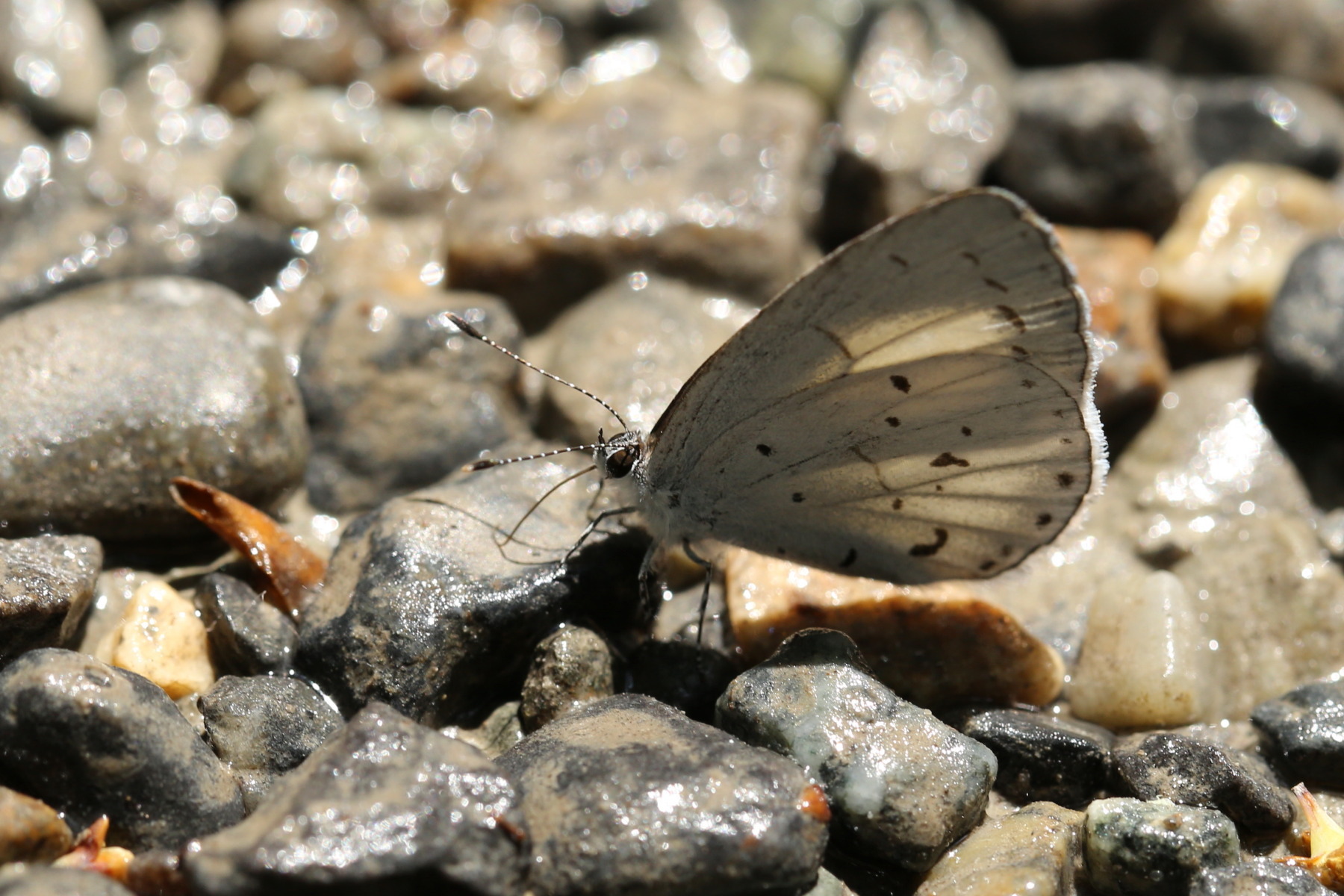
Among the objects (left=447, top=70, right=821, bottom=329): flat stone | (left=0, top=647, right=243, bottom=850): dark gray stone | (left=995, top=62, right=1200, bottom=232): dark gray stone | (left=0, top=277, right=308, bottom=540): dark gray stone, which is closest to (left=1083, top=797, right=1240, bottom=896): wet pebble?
(left=0, top=647, right=243, bottom=850): dark gray stone

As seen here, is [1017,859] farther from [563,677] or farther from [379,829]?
[379,829]

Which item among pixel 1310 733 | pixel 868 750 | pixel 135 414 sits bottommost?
pixel 1310 733

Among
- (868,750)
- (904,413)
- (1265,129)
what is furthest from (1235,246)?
(868,750)

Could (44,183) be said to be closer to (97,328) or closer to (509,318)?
(97,328)

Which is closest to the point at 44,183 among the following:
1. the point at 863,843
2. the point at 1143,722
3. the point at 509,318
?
the point at 509,318

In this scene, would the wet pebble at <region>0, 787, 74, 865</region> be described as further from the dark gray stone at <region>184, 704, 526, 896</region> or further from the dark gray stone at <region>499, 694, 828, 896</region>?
the dark gray stone at <region>499, 694, 828, 896</region>

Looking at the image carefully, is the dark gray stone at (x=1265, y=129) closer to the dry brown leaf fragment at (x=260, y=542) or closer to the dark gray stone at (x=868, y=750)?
the dark gray stone at (x=868, y=750)

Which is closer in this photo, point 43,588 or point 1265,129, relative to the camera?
point 43,588

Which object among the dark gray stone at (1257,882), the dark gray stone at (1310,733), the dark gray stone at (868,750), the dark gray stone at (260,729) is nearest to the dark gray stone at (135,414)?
the dark gray stone at (260,729)
